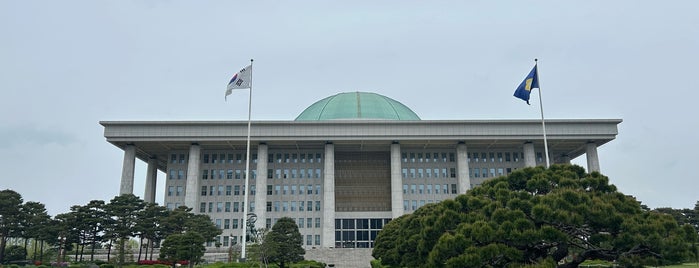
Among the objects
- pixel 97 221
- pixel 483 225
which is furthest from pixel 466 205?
pixel 97 221

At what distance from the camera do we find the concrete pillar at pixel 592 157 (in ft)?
225

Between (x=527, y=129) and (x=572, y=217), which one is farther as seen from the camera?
(x=527, y=129)

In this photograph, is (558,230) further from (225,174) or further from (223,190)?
(225,174)

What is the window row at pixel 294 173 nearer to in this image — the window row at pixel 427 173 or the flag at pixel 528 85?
the window row at pixel 427 173

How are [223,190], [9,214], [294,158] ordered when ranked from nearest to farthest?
[9,214], [223,190], [294,158]

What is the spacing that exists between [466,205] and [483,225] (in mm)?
2859

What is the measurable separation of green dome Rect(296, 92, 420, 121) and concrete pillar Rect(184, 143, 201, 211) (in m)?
19.1

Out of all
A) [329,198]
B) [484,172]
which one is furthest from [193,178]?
[484,172]

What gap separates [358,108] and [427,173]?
14.9 meters

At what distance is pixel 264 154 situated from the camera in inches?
2749

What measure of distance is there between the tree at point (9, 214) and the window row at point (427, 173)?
152 ft

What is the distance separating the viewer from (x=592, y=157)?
69.1 m

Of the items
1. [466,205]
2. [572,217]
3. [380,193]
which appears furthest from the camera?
[380,193]

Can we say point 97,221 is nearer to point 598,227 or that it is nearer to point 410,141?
point 410,141
